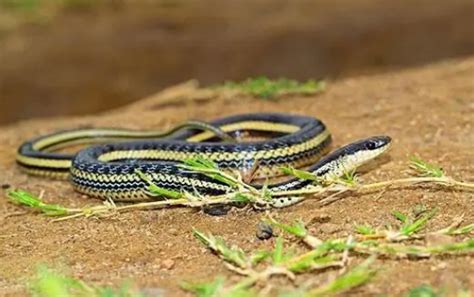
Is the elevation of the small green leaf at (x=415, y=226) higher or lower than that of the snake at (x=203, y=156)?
higher

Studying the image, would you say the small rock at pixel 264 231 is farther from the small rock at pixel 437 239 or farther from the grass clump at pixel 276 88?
Answer: the grass clump at pixel 276 88

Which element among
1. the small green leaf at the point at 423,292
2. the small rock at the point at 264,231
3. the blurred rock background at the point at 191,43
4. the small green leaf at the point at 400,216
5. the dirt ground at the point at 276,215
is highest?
the small green leaf at the point at 423,292

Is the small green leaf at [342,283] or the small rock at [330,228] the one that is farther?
the small rock at [330,228]

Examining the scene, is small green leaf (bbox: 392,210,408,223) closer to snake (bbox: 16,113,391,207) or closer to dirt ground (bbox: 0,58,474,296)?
dirt ground (bbox: 0,58,474,296)

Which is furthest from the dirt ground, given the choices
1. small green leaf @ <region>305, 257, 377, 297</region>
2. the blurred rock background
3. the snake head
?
the blurred rock background

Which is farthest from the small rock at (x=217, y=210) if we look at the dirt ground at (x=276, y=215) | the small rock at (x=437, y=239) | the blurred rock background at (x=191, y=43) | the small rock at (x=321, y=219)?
the blurred rock background at (x=191, y=43)

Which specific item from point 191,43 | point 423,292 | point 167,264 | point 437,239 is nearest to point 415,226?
point 437,239
